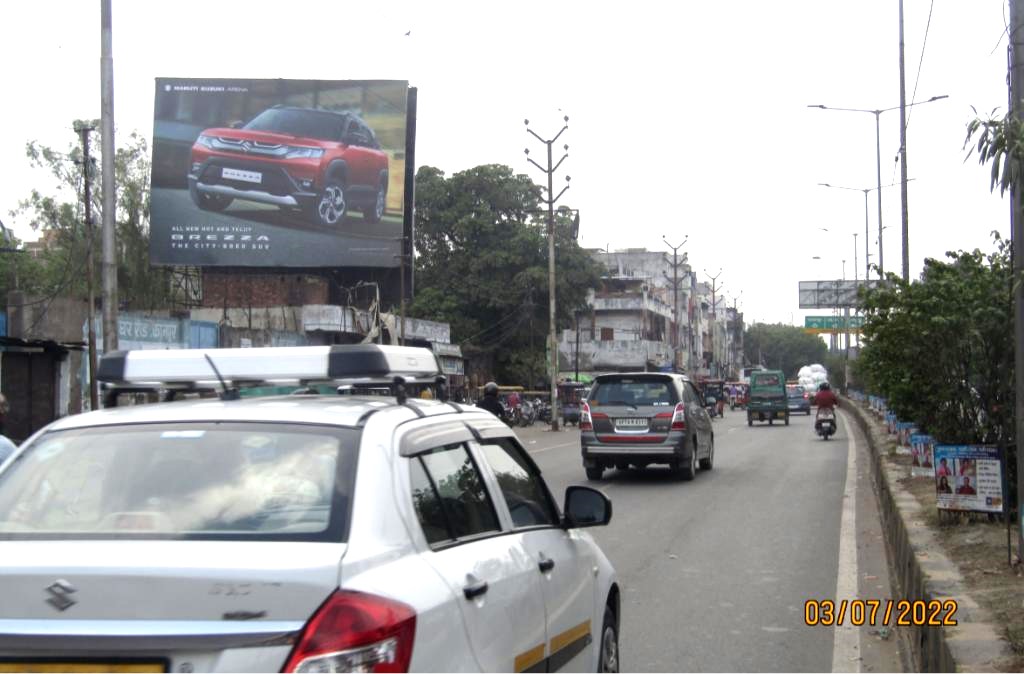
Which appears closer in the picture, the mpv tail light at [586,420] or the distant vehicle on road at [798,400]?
the mpv tail light at [586,420]

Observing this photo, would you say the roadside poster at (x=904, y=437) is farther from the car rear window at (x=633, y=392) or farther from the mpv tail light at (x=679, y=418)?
the car rear window at (x=633, y=392)

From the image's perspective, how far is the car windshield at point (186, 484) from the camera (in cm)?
311

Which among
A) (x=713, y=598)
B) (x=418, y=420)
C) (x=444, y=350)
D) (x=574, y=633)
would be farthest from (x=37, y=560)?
(x=444, y=350)

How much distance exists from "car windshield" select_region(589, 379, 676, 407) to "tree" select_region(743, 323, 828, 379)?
132083 mm

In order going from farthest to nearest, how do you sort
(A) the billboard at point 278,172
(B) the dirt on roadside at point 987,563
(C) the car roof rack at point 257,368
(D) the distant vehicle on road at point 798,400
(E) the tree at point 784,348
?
(E) the tree at point 784,348 → (D) the distant vehicle on road at point 798,400 → (A) the billboard at point 278,172 → (B) the dirt on roadside at point 987,563 → (C) the car roof rack at point 257,368

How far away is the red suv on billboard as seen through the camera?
38.1 m

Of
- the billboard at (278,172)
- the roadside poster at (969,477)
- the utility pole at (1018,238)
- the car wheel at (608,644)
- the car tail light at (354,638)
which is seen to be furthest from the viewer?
the billboard at (278,172)

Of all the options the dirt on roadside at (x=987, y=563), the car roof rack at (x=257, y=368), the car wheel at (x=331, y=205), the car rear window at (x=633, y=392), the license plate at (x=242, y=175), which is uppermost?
the license plate at (x=242, y=175)

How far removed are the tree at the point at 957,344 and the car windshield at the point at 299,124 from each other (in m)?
28.8

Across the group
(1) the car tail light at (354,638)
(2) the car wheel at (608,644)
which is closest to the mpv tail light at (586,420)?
(2) the car wheel at (608,644)

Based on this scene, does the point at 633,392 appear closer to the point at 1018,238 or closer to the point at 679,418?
the point at 679,418

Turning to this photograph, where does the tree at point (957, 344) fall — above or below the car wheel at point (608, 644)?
above
